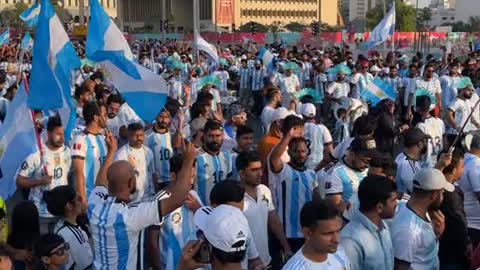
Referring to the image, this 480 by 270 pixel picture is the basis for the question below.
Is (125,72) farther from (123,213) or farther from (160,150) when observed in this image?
(123,213)

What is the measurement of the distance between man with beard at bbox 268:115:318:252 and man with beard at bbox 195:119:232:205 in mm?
503

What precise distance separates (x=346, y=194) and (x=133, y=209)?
1.98 meters

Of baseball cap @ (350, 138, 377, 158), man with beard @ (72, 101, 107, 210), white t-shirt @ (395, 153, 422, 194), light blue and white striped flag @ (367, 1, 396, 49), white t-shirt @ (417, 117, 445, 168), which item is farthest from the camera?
light blue and white striped flag @ (367, 1, 396, 49)

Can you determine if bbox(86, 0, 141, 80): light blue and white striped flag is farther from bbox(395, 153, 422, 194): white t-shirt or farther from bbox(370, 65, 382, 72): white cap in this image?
bbox(370, 65, 382, 72): white cap

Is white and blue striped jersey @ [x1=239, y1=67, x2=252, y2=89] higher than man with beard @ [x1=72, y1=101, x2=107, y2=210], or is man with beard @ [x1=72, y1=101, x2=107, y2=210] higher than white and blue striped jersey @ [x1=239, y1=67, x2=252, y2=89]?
man with beard @ [x1=72, y1=101, x2=107, y2=210]

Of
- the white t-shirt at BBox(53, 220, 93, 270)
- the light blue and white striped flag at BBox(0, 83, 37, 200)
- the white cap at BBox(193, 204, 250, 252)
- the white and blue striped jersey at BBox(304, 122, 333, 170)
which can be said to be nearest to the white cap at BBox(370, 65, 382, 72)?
the white and blue striped jersey at BBox(304, 122, 333, 170)

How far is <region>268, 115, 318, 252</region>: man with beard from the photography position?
6.05 meters

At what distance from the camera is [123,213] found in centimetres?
413

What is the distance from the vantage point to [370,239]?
4.26 m

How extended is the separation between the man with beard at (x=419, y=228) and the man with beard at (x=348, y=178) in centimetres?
90

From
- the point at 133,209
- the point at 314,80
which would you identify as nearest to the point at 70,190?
the point at 133,209

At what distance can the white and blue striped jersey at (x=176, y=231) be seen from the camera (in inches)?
195

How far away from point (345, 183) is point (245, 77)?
48.1 feet

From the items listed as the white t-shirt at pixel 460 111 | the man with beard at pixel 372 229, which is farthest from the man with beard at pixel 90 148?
the white t-shirt at pixel 460 111
